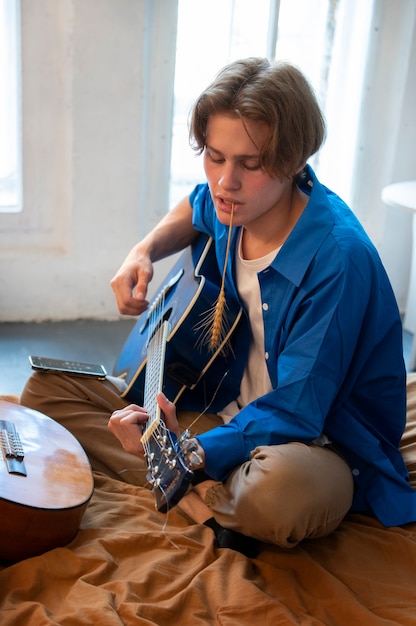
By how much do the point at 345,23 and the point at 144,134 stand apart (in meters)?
1.08

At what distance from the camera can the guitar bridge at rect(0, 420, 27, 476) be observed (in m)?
1.58

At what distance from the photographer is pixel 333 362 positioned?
1579 millimetres

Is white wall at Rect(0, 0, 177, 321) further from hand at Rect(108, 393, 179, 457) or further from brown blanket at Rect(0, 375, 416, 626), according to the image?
hand at Rect(108, 393, 179, 457)

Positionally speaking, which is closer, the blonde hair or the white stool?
the blonde hair

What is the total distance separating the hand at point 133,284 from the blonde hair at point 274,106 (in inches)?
17.2

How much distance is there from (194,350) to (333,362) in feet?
1.15

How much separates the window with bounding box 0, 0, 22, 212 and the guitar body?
1.36 metres

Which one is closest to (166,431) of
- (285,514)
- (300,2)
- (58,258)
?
(285,514)

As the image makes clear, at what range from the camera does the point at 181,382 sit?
186 centimetres

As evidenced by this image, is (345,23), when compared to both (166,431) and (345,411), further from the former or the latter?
(166,431)

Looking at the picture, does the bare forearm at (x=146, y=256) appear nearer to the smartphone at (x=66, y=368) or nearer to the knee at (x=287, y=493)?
the smartphone at (x=66, y=368)

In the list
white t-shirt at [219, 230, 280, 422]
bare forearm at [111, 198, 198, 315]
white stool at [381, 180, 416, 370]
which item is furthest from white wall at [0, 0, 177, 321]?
white t-shirt at [219, 230, 280, 422]

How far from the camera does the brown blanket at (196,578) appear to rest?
4.76 ft

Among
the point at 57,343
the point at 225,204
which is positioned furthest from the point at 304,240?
the point at 57,343
